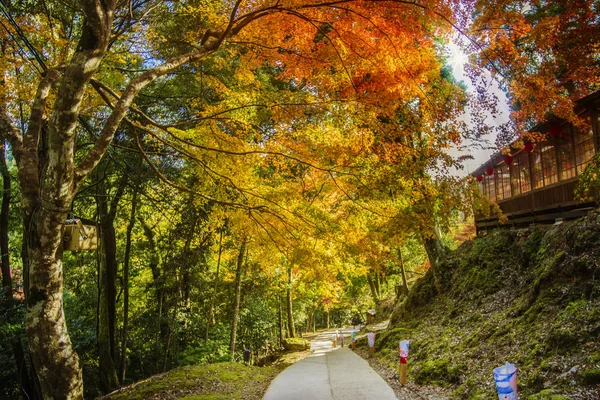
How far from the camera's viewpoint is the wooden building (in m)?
11.2

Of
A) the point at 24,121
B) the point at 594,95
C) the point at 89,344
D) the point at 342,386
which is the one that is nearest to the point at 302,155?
the point at 342,386

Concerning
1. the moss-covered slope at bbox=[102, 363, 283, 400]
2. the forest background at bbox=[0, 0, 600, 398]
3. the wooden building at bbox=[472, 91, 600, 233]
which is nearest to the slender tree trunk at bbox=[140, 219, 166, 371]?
the forest background at bbox=[0, 0, 600, 398]

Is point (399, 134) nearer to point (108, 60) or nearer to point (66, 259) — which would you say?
point (108, 60)

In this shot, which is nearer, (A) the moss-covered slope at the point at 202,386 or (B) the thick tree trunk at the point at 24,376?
(A) the moss-covered slope at the point at 202,386

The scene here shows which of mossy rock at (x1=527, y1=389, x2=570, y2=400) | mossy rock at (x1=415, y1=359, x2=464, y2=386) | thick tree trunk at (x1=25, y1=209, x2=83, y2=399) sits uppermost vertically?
thick tree trunk at (x1=25, y1=209, x2=83, y2=399)

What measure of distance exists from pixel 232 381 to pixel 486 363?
549cm

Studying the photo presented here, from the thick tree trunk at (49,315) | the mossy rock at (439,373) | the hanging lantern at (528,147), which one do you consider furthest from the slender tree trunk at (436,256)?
the thick tree trunk at (49,315)

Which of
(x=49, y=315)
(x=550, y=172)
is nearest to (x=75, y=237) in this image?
(x=49, y=315)

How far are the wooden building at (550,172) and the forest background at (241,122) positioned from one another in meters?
1.08

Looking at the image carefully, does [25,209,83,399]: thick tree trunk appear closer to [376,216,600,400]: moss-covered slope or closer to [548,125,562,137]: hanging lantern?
[376,216,600,400]: moss-covered slope

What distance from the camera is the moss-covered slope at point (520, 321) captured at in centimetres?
528

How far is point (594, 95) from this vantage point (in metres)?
10.5

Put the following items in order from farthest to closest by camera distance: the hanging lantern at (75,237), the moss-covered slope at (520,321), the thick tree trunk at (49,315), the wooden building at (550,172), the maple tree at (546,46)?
the wooden building at (550,172) → the maple tree at (546,46) → the moss-covered slope at (520,321) → the hanging lantern at (75,237) → the thick tree trunk at (49,315)

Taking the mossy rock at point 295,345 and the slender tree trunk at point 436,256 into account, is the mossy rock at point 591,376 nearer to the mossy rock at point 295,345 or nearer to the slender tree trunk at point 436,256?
the slender tree trunk at point 436,256
